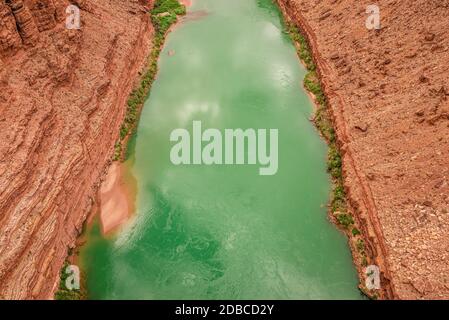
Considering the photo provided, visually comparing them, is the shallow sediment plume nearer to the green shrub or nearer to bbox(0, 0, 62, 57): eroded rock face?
the green shrub

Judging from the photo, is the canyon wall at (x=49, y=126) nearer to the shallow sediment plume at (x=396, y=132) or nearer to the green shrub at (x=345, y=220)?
the green shrub at (x=345, y=220)

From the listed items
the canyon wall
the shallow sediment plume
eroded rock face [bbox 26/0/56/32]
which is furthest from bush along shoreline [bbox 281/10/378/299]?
eroded rock face [bbox 26/0/56/32]

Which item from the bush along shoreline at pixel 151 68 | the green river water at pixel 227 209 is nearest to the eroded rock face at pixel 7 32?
the bush along shoreline at pixel 151 68

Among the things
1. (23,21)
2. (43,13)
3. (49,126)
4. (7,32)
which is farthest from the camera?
(43,13)

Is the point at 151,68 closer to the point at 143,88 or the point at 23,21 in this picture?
the point at 143,88

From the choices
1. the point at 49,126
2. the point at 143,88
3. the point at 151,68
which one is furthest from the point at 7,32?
the point at 151,68

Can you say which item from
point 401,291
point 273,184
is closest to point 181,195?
point 273,184

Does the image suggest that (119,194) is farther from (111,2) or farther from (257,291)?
(111,2)
